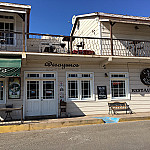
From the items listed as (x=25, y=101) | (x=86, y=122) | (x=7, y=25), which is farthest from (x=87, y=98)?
(x=7, y=25)

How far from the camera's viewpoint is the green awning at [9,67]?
26.6 ft

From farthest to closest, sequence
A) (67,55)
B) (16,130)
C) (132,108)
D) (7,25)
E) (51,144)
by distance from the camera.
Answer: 1. (132,108)
2. (7,25)
3. (67,55)
4. (16,130)
5. (51,144)

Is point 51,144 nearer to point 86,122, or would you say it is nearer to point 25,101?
point 86,122

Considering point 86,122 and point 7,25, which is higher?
point 7,25

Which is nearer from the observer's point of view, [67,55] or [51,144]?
[51,144]

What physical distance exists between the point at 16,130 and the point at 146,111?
782cm

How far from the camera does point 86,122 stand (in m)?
8.40

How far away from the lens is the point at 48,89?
32.9 ft

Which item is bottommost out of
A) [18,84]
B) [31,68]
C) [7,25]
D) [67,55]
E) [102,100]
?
[102,100]

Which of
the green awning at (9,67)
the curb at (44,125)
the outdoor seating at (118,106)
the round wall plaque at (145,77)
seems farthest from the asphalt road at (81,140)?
the round wall plaque at (145,77)

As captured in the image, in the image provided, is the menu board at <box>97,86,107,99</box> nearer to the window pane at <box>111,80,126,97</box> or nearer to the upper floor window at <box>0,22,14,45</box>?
the window pane at <box>111,80,126,97</box>

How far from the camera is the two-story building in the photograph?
30.5 feet

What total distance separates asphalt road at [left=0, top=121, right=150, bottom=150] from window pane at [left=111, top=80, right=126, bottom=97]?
3.97m

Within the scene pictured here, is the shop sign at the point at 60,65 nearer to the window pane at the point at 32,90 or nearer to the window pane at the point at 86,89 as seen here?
the window pane at the point at 86,89
